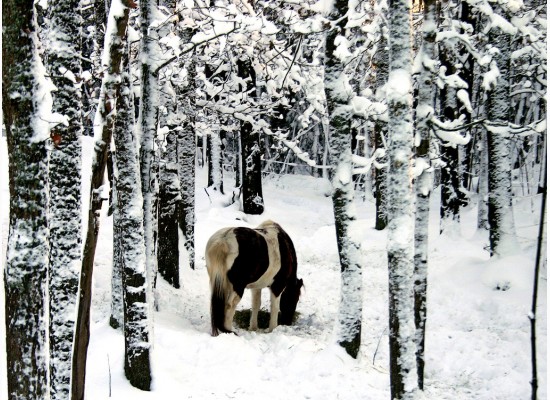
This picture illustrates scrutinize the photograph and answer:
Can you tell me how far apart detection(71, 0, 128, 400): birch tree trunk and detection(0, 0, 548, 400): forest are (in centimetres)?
2

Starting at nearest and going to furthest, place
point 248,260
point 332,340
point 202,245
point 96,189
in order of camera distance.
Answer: point 96,189, point 332,340, point 248,260, point 202,245

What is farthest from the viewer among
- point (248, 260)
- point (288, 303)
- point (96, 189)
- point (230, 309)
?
point (288, 303)

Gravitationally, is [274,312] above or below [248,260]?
below

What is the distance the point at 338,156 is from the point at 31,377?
4.89 meters

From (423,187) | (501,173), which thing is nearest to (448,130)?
(423,187)

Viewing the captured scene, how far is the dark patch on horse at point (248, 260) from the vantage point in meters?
8.30

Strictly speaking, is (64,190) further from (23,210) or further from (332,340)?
(332,340)

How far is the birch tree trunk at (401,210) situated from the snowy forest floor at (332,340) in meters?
1.32

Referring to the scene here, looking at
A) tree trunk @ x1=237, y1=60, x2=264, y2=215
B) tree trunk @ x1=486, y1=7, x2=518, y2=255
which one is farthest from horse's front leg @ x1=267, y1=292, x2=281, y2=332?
tree trunk @ x1=237, y1=60, x2=264, y2=215

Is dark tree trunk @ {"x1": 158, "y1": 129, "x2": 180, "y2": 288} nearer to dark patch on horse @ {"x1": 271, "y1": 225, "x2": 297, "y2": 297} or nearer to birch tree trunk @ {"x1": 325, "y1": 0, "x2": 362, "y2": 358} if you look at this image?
dark patch on horse @ {"x1": 271, "y1": 225, "x2": 297, "y2": 297}

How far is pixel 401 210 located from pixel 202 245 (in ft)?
33.7

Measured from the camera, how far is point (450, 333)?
9.37 m

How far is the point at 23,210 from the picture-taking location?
3.30 meters

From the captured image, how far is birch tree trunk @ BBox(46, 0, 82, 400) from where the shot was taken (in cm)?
439
